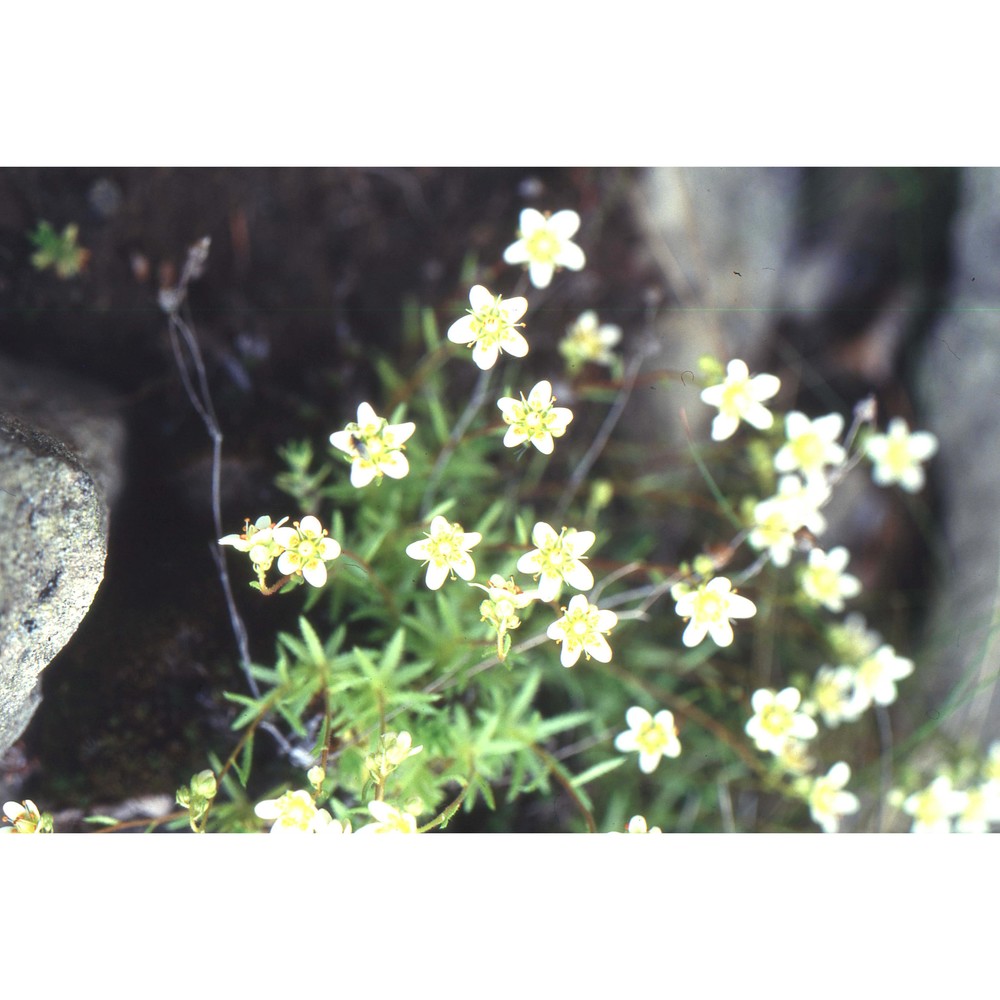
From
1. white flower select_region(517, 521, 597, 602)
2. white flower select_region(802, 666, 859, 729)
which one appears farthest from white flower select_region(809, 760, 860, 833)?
white flower select_region(517, 521, 597, 602)

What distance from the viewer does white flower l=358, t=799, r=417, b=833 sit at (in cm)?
178

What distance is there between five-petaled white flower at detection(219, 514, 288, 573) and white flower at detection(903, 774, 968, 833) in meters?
2.03

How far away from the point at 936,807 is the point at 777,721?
0.76m

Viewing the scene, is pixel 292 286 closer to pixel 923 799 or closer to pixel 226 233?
pixel 226 233

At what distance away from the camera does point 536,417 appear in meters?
1.88

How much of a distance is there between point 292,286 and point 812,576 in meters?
1.84

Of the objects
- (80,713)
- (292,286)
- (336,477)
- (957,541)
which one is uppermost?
(292,286)

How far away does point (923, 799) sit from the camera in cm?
254

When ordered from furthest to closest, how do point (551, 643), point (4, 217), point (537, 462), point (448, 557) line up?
1. point (537, 462)
2. point (551, 643)
3. point (4, 217)
4. point (448, 557)

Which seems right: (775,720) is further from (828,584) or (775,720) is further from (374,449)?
(374,449)

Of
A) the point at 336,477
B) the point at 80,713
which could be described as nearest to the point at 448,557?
the point at 336,477

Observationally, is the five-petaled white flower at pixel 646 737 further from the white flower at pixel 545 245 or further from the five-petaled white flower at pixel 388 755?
the white flower at pixel 545 245

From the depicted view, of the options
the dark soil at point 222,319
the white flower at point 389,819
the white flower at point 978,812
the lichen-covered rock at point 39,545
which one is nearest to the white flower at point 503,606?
the white flower at point 389,819

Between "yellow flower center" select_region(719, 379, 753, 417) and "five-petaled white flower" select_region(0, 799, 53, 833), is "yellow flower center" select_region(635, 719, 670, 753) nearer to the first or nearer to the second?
"yellow flower center" select_region(719, 379, 753, 417)
